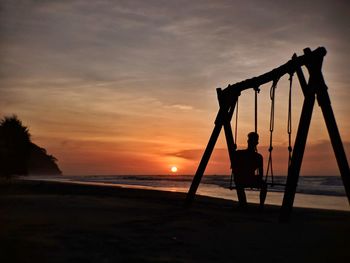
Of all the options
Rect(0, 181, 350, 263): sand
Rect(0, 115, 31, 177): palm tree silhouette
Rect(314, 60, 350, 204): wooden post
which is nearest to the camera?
Rect(0, 181, 350, 263): sand

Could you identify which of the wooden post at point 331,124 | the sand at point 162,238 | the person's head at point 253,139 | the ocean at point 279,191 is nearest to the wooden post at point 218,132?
the person's head at point 253,139

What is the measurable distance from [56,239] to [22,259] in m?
1.13

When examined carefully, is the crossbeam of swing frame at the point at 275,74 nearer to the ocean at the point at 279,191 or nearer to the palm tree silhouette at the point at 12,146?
the ocean at the point at 279,191

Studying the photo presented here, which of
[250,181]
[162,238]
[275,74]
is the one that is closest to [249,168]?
[250,181]

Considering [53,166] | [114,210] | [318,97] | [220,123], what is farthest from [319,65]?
[53,166]

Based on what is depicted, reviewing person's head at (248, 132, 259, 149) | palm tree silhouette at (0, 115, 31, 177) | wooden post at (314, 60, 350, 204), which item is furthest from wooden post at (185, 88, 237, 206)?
palm tree silhouette at (0, 115, 31, 177)

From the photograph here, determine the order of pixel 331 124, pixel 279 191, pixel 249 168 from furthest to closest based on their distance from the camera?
pixel 279 191
pixel 249 168
pixel 331 124

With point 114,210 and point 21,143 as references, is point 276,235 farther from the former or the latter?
point 21,143

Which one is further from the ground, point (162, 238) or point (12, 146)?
point (12, 146)

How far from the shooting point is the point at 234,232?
6.66 meters

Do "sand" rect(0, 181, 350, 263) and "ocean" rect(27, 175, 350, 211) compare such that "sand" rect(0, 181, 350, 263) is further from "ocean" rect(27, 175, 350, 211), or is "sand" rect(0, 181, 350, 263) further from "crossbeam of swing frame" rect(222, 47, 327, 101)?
"ocean" rect(27, 175, 350, 211)

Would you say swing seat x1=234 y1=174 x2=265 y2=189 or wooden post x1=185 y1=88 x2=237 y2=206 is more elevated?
wooden post x1=185 y1=88 x2=237 y2=206

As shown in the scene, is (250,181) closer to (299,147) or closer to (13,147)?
(299,147)

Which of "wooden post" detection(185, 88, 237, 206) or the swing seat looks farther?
"wooden post" detection(185, 88, 237, 206)
